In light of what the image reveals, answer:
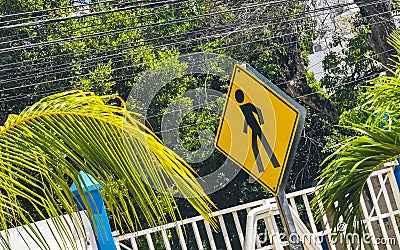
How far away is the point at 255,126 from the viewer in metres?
3.08

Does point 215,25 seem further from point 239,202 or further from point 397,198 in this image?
point 397,198

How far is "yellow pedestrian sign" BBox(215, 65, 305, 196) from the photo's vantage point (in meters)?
3.01

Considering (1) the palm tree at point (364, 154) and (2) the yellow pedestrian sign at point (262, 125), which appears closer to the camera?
(2) the yellow pedestrian sign at point (262, 125)

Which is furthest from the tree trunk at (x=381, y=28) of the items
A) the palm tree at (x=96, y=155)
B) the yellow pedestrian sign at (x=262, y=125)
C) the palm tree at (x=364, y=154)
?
the palm tree at (x=96, y=155)

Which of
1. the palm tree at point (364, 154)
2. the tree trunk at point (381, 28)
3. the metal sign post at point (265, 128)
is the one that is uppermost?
the tree trunk at point (381, 28)

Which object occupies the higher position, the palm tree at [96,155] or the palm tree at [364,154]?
the palm tree at [96,155]

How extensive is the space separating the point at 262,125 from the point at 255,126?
0.03 metres

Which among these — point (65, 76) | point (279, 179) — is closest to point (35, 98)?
point (65, 76)

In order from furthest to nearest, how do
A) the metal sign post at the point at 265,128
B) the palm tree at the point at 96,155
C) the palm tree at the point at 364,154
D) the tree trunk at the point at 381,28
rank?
the tree trunk at the point at 381,28 < the palm tree at the point at 364,154 < the metal sign post at the point at 265,128 < the palm tree at the point at 96,155

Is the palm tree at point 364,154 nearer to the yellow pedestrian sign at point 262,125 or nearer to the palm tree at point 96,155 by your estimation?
the yellow pedestrian sign at point 262,125

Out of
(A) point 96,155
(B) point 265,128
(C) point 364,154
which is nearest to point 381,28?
(C) point 364,154

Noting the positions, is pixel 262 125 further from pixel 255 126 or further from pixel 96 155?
pixel 96 155

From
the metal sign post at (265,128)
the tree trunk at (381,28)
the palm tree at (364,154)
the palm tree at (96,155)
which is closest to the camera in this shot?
the palm tree at (96,155)

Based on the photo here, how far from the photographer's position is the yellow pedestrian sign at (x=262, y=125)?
3014mm
